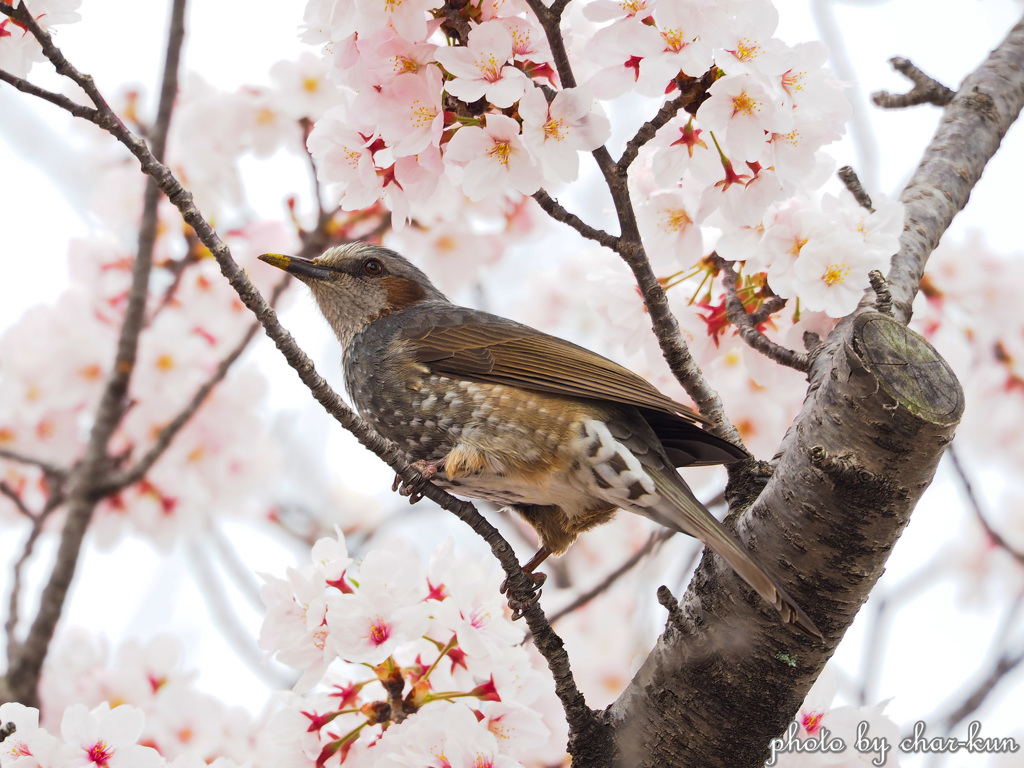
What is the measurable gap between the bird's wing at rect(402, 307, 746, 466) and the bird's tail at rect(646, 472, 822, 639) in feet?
0.60

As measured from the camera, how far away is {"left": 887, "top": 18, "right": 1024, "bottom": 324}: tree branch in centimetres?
225

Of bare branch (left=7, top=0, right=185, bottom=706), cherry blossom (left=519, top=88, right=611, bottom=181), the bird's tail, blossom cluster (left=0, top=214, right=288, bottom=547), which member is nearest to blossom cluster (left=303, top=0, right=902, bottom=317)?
cherry blossom (left=519, top=88, right=611, bottom=181)

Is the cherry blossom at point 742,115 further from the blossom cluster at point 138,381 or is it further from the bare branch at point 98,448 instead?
the blossom cluster at point 138,381

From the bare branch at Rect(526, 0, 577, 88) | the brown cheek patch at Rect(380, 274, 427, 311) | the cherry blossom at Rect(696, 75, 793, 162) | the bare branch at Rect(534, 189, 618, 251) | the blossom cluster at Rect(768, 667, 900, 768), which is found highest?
the brown cheek patch at Rect(380, 274, 427, 311)

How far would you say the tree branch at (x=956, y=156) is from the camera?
225 centimetres

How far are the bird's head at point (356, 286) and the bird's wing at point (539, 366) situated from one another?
0.31 meters

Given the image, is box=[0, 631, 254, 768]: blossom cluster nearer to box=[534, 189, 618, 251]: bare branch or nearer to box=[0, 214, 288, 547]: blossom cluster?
box=[0, 214, 288, 547]: blossom cluster

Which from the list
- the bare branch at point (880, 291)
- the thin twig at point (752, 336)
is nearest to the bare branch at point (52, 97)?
the thin twig at point (752, 336)

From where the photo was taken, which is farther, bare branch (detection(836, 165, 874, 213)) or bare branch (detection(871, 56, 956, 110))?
bare branch (detection(871, 56, 956, 110))

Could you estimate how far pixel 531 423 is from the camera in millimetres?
2307

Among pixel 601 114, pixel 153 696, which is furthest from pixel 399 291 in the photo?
pixel 153 696

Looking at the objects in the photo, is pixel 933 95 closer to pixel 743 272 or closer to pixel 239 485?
pixel 743 272

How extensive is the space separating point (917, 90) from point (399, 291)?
1702mm

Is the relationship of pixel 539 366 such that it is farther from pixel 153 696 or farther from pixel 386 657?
pixel 153 696
